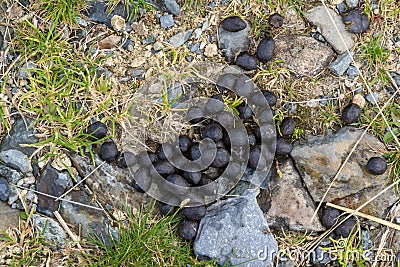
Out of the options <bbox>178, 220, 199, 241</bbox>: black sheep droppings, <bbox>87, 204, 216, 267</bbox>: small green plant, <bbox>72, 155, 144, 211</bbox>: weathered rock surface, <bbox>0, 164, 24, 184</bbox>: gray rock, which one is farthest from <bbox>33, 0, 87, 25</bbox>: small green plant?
<bbox>178, 220, 199, 241</bbox>: black sheep droppings

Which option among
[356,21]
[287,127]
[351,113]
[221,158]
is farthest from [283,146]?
[356,21]

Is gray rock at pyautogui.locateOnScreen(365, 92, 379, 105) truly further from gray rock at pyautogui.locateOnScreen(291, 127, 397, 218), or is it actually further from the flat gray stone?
the flat gray stone

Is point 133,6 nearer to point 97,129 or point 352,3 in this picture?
point 97,129

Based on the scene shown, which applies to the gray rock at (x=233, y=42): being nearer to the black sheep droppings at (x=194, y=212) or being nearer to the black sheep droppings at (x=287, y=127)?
the black sheep droppings at (x=287, y=127)

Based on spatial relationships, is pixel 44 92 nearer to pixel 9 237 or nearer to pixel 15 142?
pixel 15 142

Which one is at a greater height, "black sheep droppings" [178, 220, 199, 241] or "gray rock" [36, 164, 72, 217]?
"gray rock" [36, 164, 72, 217]

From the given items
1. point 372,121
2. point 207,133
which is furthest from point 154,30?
point 372,121
